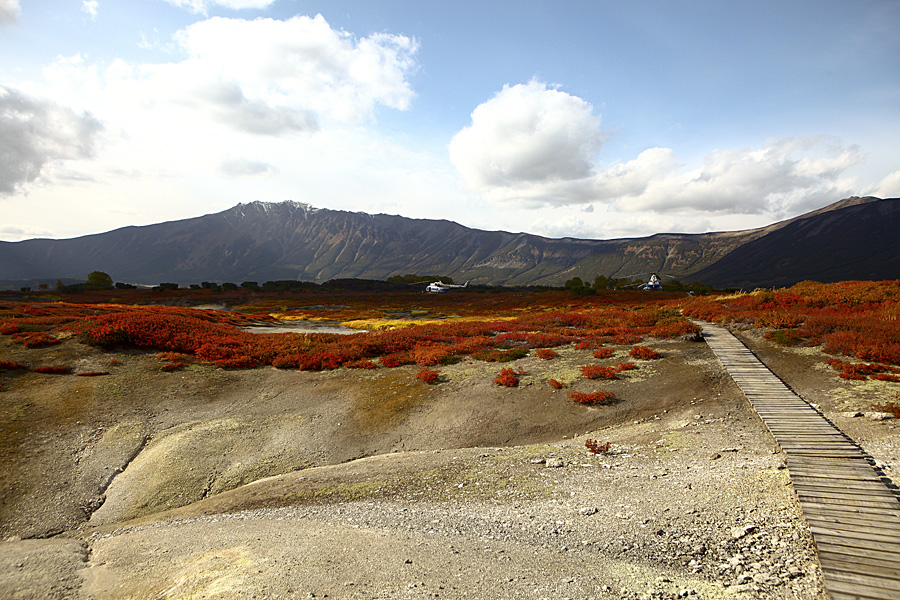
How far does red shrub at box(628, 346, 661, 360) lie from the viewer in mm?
22656

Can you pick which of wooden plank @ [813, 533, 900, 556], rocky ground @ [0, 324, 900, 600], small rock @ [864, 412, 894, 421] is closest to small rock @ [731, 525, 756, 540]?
rocky ground @ [0, 324, 900, 600]

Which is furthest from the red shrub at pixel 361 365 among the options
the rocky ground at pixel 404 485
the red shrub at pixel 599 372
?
the red shrub at pixel 599 372

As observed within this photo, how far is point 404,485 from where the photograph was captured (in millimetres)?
12734

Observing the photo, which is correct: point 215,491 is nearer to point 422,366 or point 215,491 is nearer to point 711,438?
point 422,366

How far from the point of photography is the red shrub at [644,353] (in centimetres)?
2266

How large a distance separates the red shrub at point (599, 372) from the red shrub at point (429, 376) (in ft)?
26.0

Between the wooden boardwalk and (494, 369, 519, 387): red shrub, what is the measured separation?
33.1 feet

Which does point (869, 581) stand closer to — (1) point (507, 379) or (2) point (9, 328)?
(1) point (507, 379)

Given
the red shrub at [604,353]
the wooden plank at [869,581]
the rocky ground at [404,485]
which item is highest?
the red shrub at [604,353]

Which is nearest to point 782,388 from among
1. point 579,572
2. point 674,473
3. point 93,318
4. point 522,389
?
point 674,473

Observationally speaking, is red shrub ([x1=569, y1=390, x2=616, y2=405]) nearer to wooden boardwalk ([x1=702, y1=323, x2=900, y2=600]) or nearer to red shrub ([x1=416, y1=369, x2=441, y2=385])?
wooden boardwalk ([x1=702, y1=323, x2=900, y2=600])

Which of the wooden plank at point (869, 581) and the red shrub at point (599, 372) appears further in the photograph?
the red shrub at point (599, 372)

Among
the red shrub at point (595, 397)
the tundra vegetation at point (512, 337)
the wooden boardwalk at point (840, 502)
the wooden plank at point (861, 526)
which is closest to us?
the wooden boardwalk at point (840, 502)

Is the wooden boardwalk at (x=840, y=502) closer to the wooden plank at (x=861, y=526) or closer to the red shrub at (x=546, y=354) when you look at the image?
the wooden plank at (x=861, y=526)
